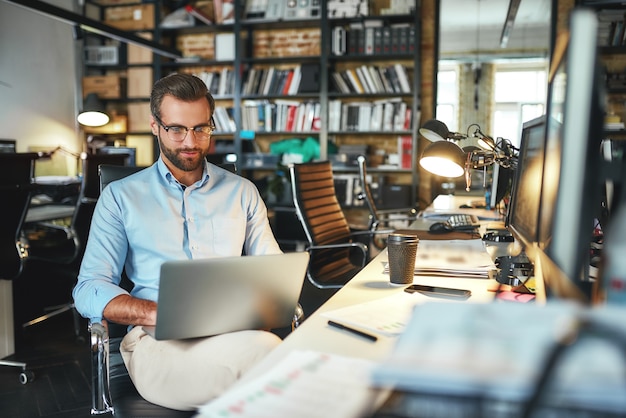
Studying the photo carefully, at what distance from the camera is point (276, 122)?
19.6ft

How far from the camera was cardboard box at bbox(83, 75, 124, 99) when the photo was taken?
6301mm

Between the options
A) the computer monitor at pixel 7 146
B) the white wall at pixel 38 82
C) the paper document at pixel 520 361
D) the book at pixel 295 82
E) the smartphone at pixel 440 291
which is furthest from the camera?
the book at pixel 295 82

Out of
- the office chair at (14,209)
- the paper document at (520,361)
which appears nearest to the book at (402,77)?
the office chair at (14,209)

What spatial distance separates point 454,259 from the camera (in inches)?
74.6

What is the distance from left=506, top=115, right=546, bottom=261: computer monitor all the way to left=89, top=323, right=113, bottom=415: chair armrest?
1.00 metres

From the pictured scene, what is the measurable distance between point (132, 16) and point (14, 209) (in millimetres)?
4109

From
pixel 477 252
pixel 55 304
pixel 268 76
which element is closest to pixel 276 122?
pixel 268 76

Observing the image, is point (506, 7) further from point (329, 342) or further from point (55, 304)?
point (329, 342)

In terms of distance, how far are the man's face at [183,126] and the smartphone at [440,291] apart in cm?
74

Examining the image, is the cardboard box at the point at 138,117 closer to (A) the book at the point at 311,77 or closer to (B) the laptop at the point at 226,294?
(A) the book at the point at 311,77

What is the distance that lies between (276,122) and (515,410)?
5571mm

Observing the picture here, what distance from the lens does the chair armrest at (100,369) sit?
1440 mm

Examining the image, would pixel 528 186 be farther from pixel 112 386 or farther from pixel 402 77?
pixel 402 77

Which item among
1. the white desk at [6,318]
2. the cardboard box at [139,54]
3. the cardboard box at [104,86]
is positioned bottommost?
the white desk at [6,318]
